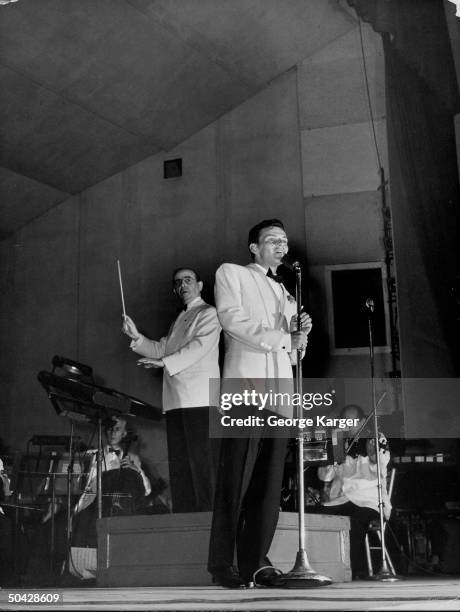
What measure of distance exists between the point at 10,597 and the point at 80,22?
3.67m

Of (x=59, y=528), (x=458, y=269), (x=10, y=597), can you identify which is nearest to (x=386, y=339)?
(x=458, y=269)

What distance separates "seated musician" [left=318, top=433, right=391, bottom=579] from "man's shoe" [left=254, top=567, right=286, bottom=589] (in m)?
1.76

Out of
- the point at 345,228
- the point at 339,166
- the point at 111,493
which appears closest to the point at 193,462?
the point at 111,493

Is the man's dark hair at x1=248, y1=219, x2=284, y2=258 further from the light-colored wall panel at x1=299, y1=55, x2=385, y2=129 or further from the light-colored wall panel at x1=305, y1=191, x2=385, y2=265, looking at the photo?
the light-colored wall panel at x1=299, y1=55, x2=385, y2=129

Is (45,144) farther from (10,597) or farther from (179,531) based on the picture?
(10,597)

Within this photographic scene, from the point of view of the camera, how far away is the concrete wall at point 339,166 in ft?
17.9

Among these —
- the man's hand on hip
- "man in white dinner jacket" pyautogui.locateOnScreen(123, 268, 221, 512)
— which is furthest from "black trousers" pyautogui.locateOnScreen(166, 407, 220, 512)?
the man's hand on hip

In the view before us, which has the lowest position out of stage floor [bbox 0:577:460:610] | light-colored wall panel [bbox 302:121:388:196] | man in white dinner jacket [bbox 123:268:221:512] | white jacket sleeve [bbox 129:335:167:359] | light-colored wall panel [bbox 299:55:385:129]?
stage floor [bbox 0:577:460:610]

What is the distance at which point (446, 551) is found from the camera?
16.3 feet

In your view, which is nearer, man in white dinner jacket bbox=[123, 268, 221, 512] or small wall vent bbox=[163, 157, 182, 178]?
man in white dinner jacket bbox=[123, 268, 221, 512]

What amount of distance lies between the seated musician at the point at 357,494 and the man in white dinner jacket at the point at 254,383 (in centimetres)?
152

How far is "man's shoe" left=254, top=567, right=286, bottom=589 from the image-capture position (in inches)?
97.0

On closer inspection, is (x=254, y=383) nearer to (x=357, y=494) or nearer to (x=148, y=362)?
(x=148, y=362)

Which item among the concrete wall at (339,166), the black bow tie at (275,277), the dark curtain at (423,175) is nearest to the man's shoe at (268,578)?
the black bow tie at (275,277)
